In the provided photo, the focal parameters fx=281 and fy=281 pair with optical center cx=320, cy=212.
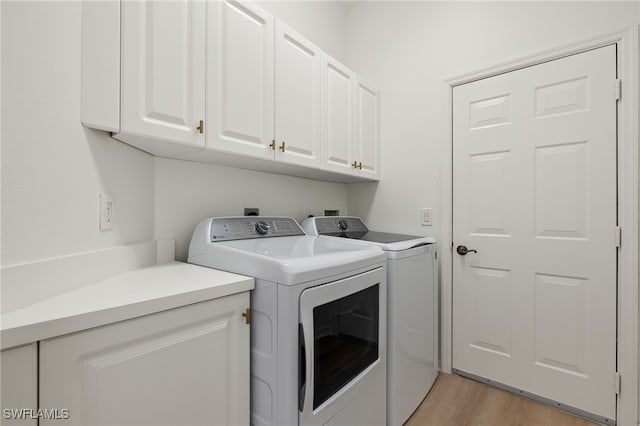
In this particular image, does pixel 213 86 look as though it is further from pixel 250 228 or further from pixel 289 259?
pixel 289 259

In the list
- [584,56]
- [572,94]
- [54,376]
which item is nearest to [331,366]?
[54,376]

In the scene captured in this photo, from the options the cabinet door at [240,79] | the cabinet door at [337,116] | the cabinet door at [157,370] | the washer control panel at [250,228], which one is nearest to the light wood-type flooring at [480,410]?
the cabinet door at [157,370]

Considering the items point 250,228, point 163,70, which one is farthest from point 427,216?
point 163,70

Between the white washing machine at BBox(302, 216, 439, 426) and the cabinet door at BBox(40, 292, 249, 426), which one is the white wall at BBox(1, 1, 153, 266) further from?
the white washing machine at BBox(302, 216, 439, 426)

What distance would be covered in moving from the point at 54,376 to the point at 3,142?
591 millimetres

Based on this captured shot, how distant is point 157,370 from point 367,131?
2.05 meters

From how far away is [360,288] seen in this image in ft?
4.07

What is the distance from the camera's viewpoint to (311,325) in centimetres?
100

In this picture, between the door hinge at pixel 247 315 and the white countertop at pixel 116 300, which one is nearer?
→ the white countertop at pixel 116 300

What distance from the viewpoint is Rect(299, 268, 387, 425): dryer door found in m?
0.99

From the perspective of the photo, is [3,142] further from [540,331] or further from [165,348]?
[540,331]

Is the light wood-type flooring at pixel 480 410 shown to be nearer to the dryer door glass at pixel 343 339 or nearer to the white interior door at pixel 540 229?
the white interior door at pixel 540 229

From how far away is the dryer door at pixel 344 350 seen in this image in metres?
0.99

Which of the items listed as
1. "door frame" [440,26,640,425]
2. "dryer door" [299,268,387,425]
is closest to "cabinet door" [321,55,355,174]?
"dryer door" [299,268,387,425]
